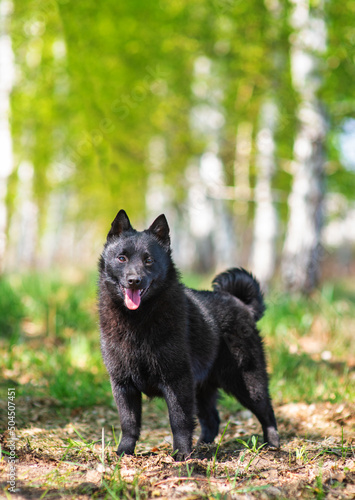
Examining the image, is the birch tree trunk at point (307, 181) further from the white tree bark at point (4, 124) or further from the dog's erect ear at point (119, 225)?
the dog's erect ear at point (119, 225)

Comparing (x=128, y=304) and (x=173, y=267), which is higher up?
(x=173, y=267)

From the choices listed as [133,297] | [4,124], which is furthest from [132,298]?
[4,124]

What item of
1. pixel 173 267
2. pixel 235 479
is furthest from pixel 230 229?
pixel 235 479

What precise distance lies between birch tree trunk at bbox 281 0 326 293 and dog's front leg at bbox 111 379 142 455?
17.5 ft

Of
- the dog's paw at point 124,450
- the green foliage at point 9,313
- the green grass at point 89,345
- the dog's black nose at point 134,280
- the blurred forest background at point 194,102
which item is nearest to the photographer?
the dog's black nose at point 134,280

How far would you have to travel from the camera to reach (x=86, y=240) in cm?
3672

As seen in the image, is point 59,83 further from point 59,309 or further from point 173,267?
point 173,267

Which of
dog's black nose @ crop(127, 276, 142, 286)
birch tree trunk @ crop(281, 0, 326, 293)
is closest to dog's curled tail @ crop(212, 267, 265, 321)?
dog's black nose @ crop(127, 276, 142, 286)

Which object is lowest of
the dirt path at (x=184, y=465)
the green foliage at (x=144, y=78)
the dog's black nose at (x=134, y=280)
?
the dirt path at (x=184, y=465)

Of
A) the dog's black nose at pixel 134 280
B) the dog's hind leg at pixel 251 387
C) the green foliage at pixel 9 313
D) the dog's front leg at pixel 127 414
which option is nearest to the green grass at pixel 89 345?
the green foliage at pixel 9 313

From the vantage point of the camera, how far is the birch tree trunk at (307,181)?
7709 mm

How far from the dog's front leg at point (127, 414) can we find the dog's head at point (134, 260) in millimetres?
585

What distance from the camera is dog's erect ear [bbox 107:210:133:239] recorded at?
10.7 feet

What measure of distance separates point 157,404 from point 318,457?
2.08m
